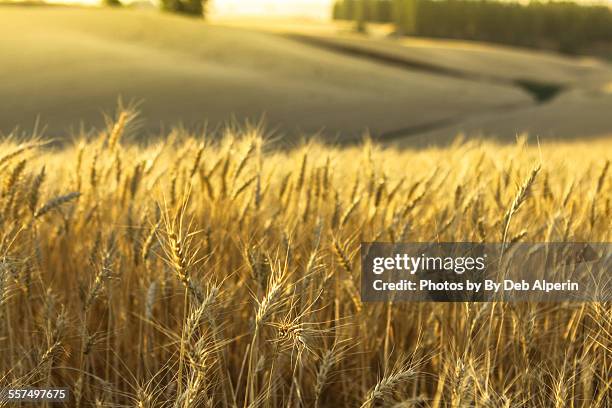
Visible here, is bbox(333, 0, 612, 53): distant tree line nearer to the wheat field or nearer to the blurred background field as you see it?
the blurred background field

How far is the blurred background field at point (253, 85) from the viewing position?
679 inches

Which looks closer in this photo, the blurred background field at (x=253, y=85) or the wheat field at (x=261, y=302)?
the wheat field at (x=261, y=302)

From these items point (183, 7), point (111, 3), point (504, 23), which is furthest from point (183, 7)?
point (504, 23)

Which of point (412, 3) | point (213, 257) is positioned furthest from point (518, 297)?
point (412, 3)

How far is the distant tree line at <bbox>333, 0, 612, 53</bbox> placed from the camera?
82000mm

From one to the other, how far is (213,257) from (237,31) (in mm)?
Answer: 33344

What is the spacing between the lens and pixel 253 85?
2152 cm

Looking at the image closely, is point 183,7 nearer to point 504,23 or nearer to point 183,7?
point 183,7

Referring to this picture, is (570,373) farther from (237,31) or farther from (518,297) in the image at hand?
(237,31)

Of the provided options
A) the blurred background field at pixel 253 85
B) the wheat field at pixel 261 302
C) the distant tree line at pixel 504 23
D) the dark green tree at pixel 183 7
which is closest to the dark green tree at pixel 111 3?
the dark green tree at pixel 183 7

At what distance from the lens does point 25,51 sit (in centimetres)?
2186

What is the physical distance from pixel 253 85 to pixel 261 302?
67.0ft

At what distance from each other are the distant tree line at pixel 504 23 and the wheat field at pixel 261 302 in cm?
8314

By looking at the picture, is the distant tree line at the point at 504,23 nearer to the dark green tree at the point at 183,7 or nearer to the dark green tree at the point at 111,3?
the dark green tree at the point at 183,7
